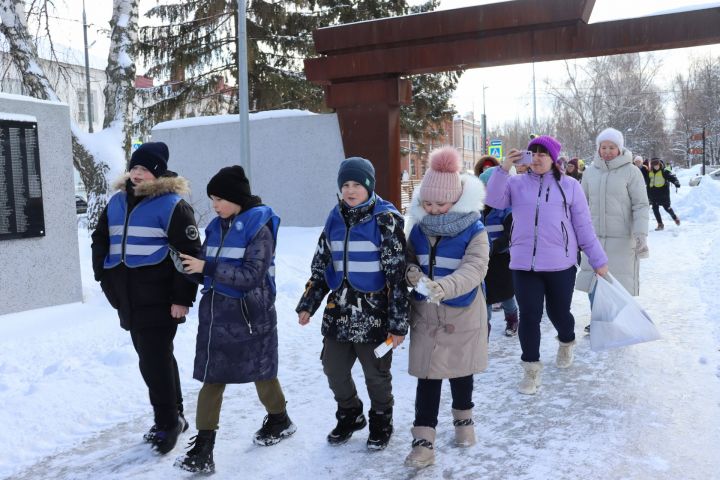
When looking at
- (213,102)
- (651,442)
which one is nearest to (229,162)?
(213,102)

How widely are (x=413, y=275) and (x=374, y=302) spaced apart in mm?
279

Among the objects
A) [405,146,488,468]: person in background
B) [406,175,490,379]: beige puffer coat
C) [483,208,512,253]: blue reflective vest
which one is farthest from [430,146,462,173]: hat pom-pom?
[483,208,512,253]: blue reflective vest

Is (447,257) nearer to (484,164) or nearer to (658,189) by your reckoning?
(484,164)

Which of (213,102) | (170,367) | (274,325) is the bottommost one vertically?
(170,367)

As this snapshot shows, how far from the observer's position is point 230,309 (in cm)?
325

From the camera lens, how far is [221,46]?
17469mm

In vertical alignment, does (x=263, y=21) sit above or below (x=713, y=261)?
above

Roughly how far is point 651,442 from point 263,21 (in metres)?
16.0

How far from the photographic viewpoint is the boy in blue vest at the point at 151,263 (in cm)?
339

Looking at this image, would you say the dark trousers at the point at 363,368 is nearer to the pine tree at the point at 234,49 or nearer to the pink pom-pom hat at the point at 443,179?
the pink pom-pom hat at the point at 443,179

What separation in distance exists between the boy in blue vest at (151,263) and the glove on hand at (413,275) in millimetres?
1163

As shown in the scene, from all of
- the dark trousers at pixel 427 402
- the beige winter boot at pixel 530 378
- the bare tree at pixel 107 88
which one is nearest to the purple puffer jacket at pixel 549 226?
the beige winter boot at pixel 530 378

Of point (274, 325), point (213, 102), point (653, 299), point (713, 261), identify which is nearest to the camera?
point (274, 325)

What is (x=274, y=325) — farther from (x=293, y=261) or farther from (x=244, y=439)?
(x=293, y=261)
